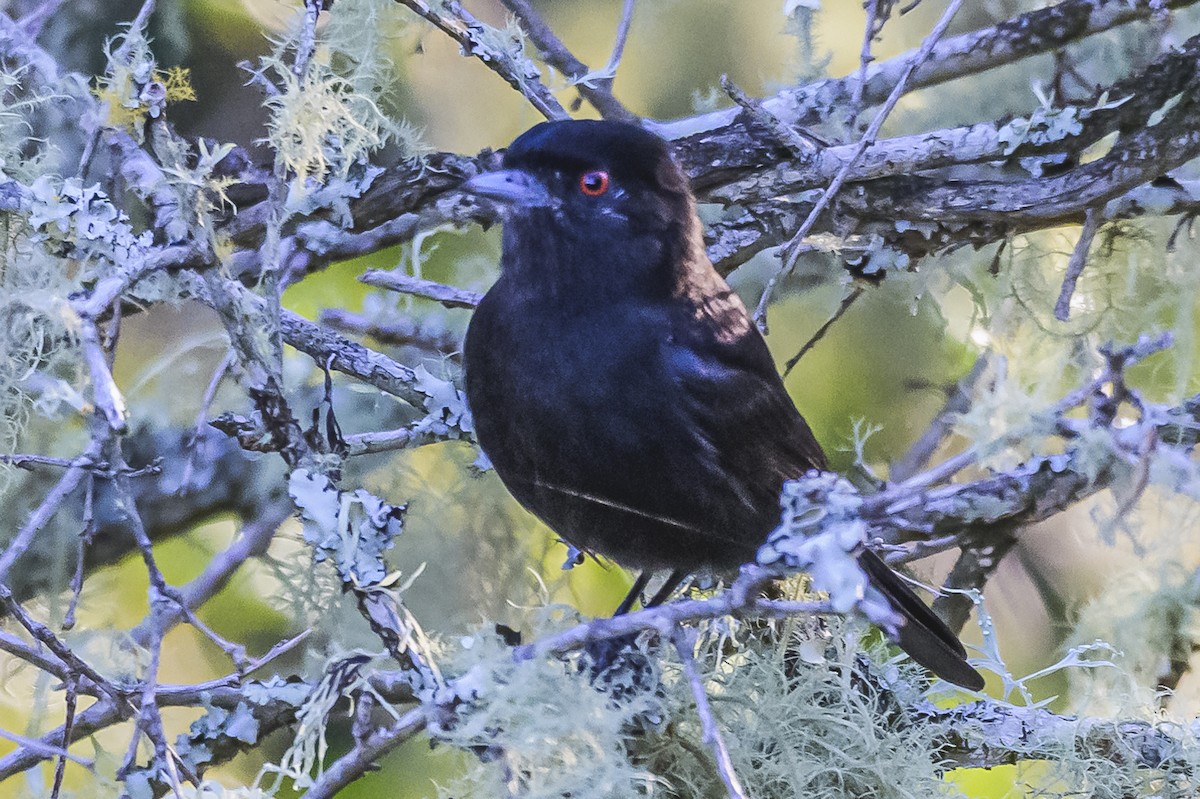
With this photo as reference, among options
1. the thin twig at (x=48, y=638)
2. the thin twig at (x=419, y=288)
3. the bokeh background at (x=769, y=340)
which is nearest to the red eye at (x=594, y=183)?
the thin twig at (x=419, y=288)

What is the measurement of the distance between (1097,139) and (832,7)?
50 cm

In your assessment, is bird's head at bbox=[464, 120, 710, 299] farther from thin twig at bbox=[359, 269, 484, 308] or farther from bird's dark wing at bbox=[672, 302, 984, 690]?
thin twig at bbox=[359, 269, 484, 308]

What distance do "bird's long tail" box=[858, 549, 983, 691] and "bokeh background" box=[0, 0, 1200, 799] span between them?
0.36 m

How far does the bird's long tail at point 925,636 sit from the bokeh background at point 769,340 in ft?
1.19

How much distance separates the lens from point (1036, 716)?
1.29 metres

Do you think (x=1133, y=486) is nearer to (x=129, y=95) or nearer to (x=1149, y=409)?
(x=1149, y=409)

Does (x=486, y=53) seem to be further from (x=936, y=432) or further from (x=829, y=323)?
(x=936, y=432)

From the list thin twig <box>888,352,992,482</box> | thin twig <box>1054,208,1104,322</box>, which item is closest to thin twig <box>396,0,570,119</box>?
thin twig <box>1054,208,1104,322</box>

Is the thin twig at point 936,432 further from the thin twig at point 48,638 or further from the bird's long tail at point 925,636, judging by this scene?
the thin twig at point 48,638

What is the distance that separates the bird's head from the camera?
1213mm

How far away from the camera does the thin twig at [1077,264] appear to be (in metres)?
1.23

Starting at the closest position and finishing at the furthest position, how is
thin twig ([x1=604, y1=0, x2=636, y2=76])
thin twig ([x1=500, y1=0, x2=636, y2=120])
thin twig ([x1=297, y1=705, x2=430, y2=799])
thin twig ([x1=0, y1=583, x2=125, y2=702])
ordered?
thin twig ([x1=297, y1=705, x2=430, y2=799])
thin twig ([x1=0, y1=583, x2=125, y2=702])
thin twig ([x1=604, y1=0, x2=636, y2=76])
thin twig ([x1=500, y1=0, x2=636, y2=120])

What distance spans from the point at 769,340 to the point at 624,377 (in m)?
0.68

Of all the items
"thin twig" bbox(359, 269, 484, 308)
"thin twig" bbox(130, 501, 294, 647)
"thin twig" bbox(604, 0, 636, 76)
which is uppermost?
"thin twig" bbox(604, 0, 636, 76)
